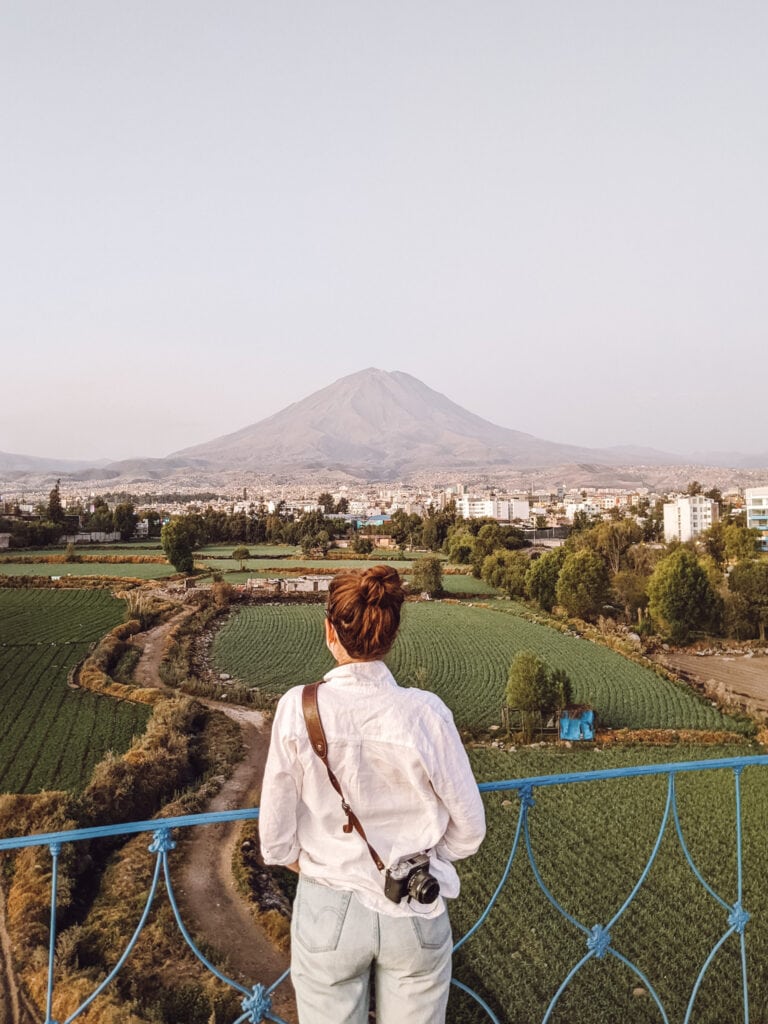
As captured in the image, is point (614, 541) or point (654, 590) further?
point (614, 541)

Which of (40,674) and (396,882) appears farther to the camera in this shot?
(40,674)

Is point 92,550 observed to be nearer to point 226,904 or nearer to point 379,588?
point 226,904

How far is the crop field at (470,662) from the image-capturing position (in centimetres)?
2027

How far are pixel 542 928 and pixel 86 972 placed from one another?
5.26 meters

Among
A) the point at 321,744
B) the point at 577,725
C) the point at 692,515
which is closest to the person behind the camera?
the point at 321,744

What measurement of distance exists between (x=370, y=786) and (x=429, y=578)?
3987 cm

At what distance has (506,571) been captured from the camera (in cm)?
4250

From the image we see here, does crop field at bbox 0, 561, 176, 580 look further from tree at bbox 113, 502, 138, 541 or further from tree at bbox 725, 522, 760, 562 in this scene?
tree at bbox 725, 522, 760, 562

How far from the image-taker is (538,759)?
16438mm

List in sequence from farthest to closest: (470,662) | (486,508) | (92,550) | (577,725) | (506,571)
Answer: (486,508) → (92,550) → (506,571) → (470,662) → (577,725)

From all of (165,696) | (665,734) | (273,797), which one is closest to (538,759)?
(665,734)

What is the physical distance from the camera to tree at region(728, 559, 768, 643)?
30359 mm

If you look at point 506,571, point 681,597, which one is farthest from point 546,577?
point 681,597

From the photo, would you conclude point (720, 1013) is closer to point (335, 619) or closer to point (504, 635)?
point (335, 619)
